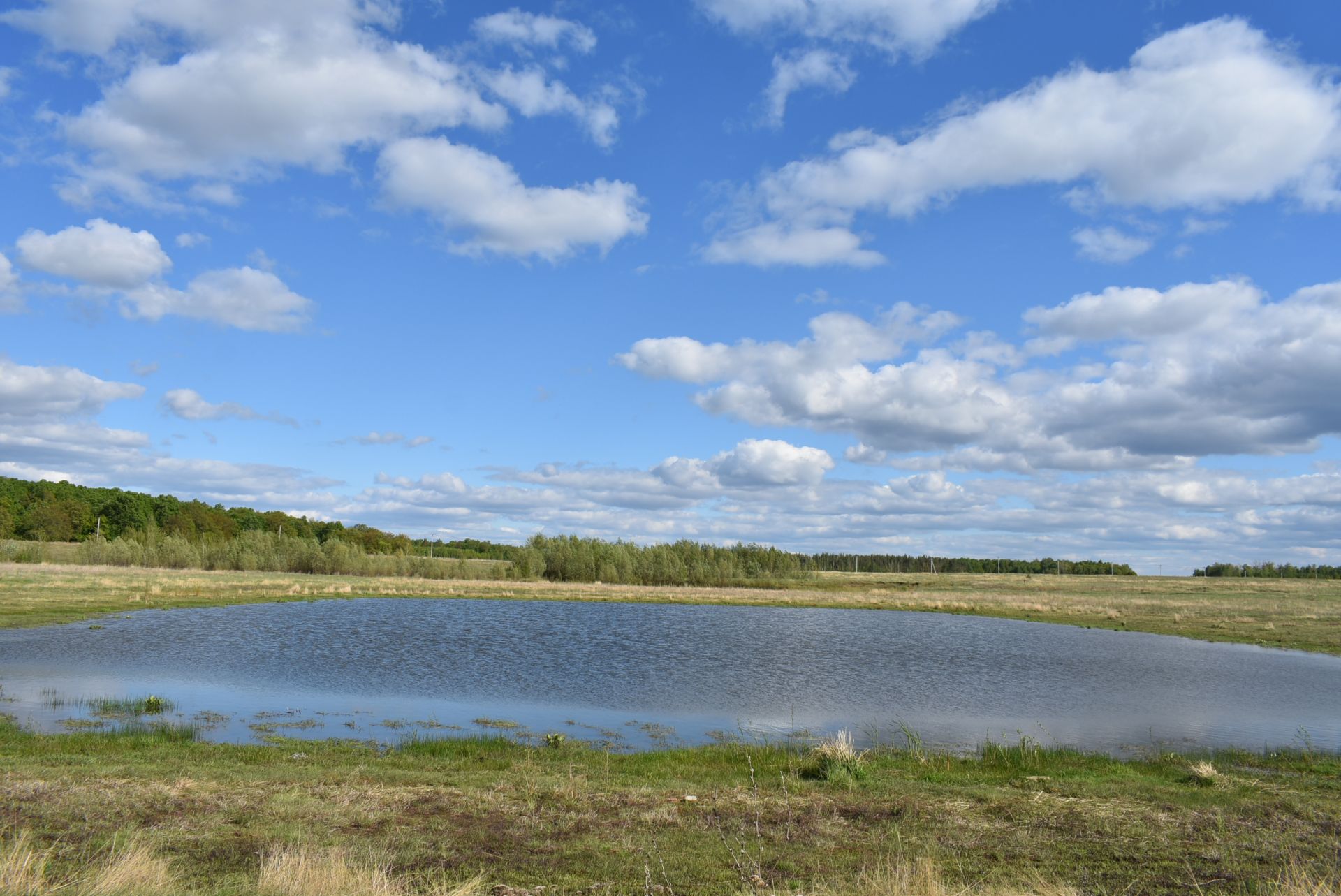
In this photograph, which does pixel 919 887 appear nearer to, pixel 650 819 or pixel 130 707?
pixel 650 819

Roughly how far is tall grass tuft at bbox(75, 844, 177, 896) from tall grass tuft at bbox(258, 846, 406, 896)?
76 cm

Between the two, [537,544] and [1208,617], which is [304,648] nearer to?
[1208,617]

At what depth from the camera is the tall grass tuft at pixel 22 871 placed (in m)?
5.79

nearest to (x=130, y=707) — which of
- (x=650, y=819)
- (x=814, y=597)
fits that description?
(x=650, y=819)

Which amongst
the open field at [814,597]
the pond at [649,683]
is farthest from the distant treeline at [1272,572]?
the pond at [649,683]

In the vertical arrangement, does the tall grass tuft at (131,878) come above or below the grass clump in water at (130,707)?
above

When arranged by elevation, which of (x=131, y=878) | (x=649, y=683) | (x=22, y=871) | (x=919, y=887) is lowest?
(x=649, y=683)

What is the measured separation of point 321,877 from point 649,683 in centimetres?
1895

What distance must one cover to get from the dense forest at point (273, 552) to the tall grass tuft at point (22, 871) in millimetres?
87954

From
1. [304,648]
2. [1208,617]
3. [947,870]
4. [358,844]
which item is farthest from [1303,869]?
[1208,617]

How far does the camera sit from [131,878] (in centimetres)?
654

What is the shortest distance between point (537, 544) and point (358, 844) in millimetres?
99763

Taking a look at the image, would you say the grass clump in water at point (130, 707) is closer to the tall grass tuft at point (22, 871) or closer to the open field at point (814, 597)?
the tall grass tuft at point (22, 871)

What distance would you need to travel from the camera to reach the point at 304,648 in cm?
3053
